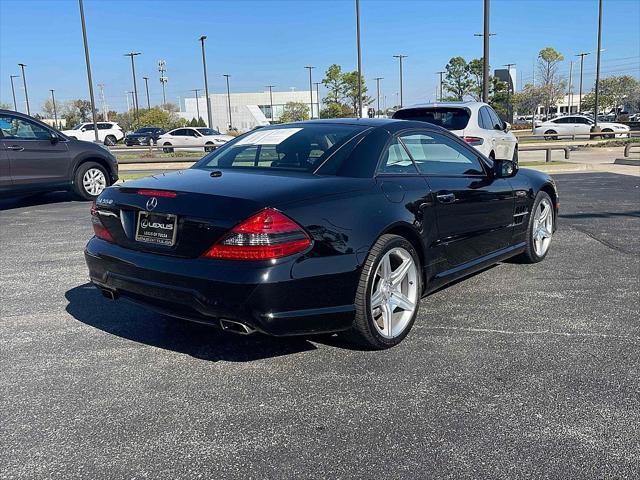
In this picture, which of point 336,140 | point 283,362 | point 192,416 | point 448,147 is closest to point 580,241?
point 448,147

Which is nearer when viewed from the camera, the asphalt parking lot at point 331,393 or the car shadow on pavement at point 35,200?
the asphalt parking lot at point 331,393

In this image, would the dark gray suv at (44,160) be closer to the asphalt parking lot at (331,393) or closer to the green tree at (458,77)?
the asphalt parking lot at (331,393)

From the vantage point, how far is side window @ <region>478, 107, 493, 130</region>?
416 inches

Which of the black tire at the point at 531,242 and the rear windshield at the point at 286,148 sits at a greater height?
the rear windshield at the point at 286,148

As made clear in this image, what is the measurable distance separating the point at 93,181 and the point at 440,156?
8.11 m

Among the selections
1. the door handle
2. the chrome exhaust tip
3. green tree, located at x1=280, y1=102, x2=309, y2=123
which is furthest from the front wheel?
green tree, located at x1=280, y1=102, x2=309, y2=123

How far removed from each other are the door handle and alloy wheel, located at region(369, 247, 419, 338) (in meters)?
0.61

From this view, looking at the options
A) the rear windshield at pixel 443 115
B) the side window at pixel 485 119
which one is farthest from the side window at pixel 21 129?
the side window at pixel 485 119

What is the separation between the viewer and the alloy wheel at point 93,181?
35.4 feet

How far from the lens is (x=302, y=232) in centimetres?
327

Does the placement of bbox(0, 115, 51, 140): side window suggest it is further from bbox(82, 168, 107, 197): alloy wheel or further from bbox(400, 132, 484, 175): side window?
bbox(400, 132, 484, 175): side window

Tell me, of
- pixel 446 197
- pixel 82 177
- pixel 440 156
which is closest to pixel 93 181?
pixel 82 177

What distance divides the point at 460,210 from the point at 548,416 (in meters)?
Result: 1.93

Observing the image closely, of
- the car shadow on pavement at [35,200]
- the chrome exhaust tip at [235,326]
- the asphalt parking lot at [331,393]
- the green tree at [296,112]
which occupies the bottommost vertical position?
the asphalt parking lot at [331,393]
